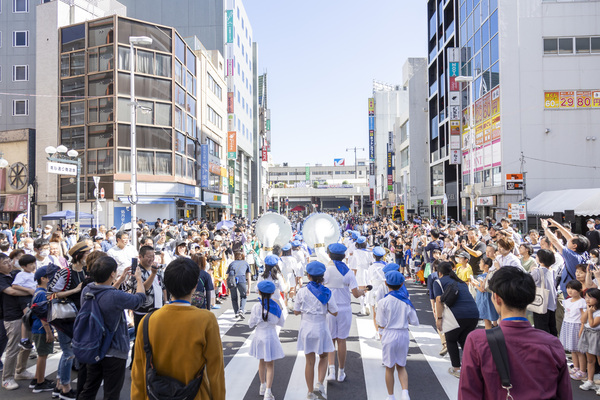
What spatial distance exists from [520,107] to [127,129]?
2527 centimetres

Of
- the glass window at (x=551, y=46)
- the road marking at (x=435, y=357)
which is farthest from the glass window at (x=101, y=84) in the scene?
the glass window at (x=551, y=46)

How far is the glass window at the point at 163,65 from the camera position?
2911 cm

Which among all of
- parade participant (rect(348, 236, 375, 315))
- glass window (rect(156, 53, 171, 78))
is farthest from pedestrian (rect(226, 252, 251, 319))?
glass window (rect(156, 53, 171, 78))

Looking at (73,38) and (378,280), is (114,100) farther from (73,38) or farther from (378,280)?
(378,280)

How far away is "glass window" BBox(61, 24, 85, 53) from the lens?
1133 inches

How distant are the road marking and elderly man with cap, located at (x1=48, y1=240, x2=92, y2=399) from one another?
476 cm

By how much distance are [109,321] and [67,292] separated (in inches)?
45.6

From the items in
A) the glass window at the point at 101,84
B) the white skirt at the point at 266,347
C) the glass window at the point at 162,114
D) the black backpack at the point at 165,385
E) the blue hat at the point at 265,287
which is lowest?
the white skirt at the point at 266,347

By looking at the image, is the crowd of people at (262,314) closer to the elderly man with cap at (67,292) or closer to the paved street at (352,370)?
the elderly man with cap at (67,292)

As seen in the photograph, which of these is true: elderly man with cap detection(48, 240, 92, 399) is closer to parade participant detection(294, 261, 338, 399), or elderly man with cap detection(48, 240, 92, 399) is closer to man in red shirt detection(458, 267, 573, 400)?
parade participant detection(294, 261, 338, 399)

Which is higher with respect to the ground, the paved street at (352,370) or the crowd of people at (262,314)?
the crowd of people at (262,314)

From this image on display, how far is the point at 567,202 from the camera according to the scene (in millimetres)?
20312

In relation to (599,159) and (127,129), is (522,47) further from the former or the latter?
(127,129)

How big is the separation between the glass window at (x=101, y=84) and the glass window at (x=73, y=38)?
2.68m
